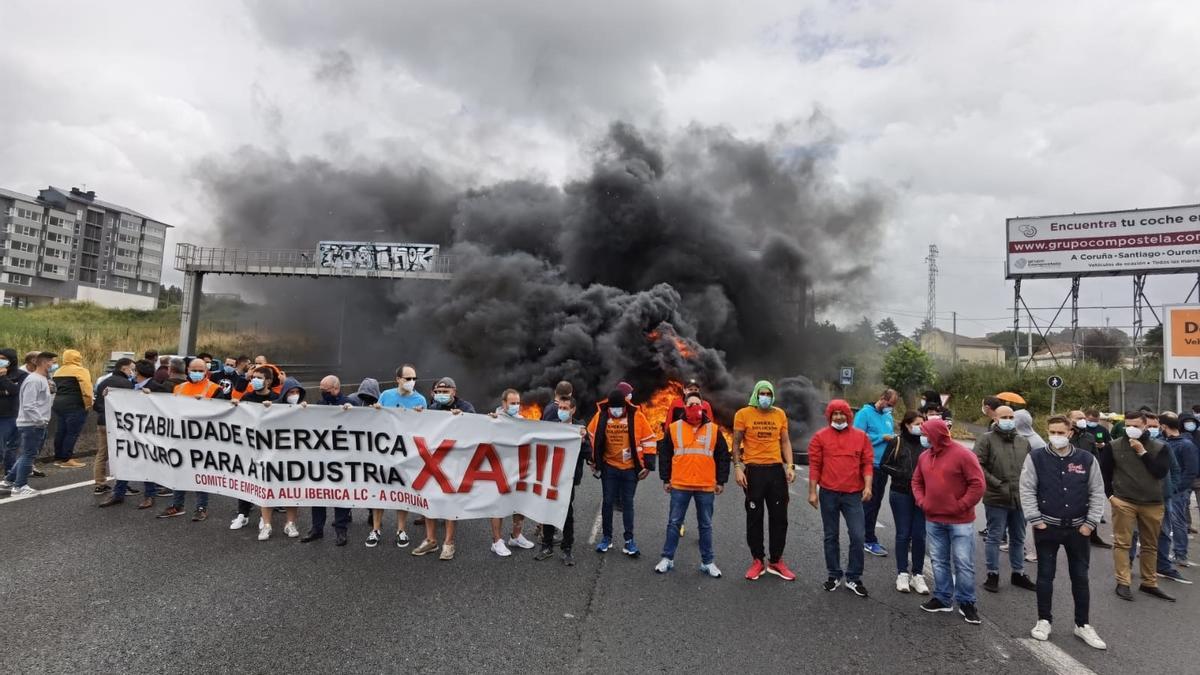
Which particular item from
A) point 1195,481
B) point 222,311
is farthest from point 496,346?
point 222,311

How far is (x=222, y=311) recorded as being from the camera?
145ft

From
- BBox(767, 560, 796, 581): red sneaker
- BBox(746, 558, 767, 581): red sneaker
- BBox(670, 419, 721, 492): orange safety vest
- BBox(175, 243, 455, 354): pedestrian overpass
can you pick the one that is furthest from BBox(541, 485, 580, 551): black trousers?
BBox(175, 243, 455, 354): pedestrian overpass

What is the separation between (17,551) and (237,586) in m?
2.29

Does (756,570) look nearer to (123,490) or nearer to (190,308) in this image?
(123,490)

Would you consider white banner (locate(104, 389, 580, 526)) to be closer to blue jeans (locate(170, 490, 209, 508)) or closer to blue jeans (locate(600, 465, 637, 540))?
blue jeans (locate(600, 465, 637, 540))

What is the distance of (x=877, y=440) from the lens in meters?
6.83

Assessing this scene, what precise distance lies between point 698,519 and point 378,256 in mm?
29146

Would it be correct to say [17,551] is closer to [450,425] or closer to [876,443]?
[450,425]

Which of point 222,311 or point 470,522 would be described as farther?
point 222,311

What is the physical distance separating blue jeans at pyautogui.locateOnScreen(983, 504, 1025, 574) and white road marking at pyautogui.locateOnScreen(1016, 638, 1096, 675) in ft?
4.69

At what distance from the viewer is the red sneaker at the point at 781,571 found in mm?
5496

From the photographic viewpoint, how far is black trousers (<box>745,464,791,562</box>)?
5598 mm

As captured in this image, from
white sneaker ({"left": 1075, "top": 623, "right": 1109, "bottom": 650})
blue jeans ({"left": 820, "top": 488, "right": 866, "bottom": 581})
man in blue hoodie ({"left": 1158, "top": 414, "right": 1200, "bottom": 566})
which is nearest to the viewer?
white sneaker ({"left": 1075, "top": 623, "right": 1109, "bottom": 650})

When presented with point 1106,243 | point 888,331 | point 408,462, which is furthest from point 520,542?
point 888,331
